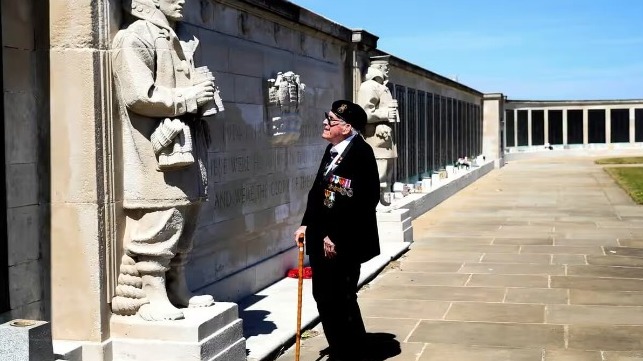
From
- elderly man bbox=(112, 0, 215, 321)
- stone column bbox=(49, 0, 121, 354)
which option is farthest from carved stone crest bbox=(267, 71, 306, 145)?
stone column bbox=(49, 0, 121, 354)

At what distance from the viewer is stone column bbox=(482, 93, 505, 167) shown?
36969 mm

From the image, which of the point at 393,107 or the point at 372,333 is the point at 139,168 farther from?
the point at 393,107

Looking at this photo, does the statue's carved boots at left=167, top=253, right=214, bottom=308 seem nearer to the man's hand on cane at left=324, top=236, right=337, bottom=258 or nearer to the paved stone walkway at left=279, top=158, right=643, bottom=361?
the man's hand on cane at left=324, top=236, right=337, bottom=258

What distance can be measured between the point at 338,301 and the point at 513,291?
11.5ft

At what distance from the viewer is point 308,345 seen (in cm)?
650

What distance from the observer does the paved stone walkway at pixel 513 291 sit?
6.50 metres

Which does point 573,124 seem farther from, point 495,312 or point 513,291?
point 495,312

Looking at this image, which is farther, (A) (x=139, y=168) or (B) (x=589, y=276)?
(B) (x=589, y=276)

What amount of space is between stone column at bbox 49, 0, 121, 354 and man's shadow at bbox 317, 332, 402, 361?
6.16ft

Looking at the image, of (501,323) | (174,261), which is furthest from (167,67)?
(501,323)

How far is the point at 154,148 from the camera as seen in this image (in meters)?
4.96

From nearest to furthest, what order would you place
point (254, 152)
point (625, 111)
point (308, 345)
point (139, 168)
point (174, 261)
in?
point (139, 168) → point (174, 261) → point (308, 345) → point (254, 152) → point (625, 111)

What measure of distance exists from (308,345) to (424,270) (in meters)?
3.74

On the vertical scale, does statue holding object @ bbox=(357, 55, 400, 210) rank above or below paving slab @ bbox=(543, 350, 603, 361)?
above
